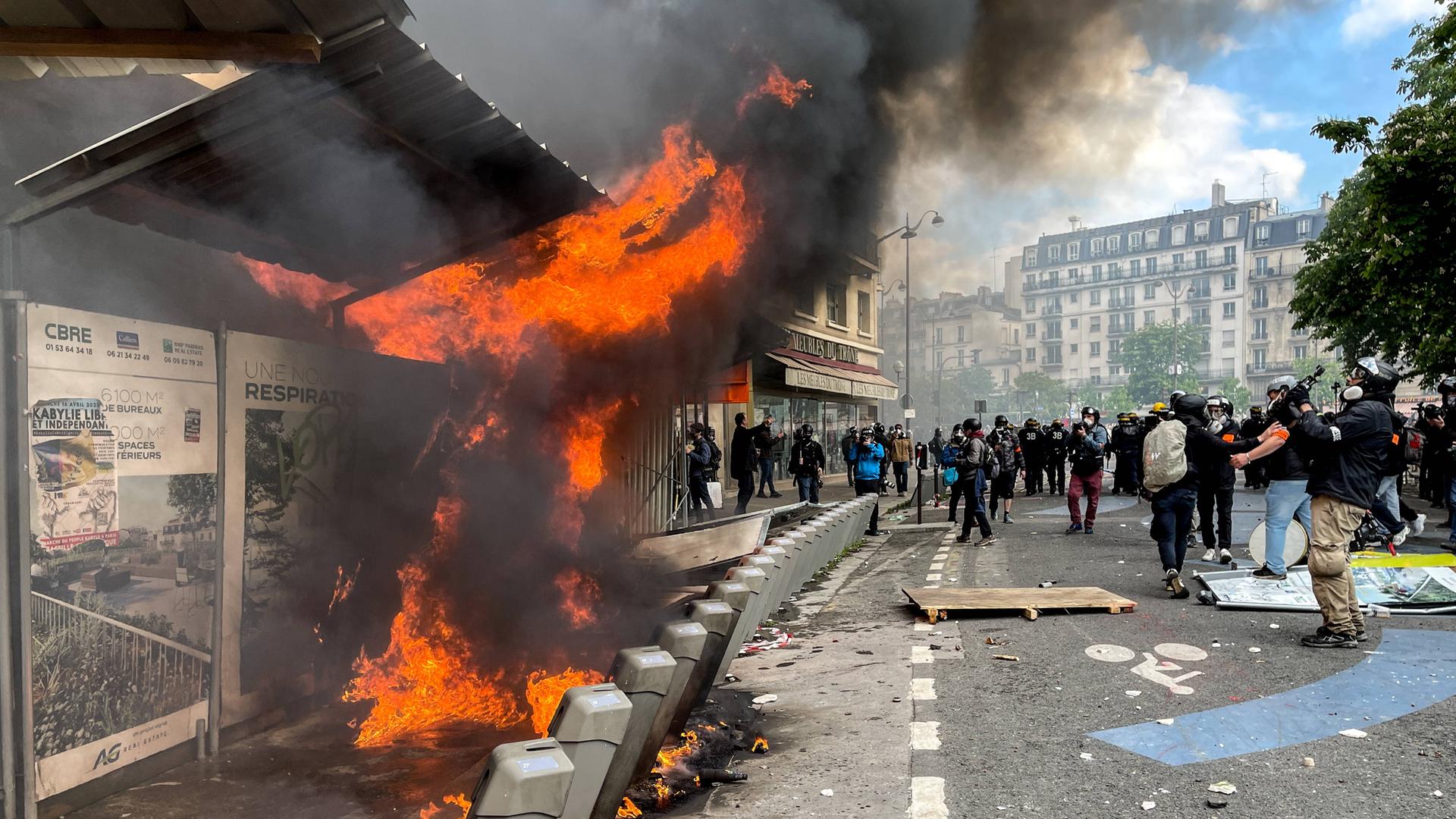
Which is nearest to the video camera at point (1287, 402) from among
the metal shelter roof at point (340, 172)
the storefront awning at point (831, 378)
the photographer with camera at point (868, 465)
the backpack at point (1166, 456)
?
the backpack at point (1166, 456)

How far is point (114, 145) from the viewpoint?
11.4 ft

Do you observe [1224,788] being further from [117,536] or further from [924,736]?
[117,536]

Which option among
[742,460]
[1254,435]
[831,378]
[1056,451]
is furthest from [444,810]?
[1056,451]

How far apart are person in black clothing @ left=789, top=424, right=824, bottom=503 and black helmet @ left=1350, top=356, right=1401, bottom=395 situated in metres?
9.59

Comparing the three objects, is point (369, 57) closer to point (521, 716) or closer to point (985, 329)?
point (521, 716)

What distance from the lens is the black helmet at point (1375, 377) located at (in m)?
6.25

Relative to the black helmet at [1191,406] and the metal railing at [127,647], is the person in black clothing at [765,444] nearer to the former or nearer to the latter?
the black helmet at [1191,406]

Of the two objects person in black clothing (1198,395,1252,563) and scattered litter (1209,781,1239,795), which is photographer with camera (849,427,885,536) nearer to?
person in black clothing (1198,395,1252,563)

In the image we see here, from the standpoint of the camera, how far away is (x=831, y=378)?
20328mm

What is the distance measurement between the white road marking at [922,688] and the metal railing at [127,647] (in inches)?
142

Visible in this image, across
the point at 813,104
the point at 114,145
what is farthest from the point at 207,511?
the point at 813,104

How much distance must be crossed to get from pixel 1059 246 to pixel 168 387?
106 meters

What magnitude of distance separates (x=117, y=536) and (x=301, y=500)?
1.29 metres

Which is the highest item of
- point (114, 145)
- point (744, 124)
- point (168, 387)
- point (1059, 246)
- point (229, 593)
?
point (1059, 246)
